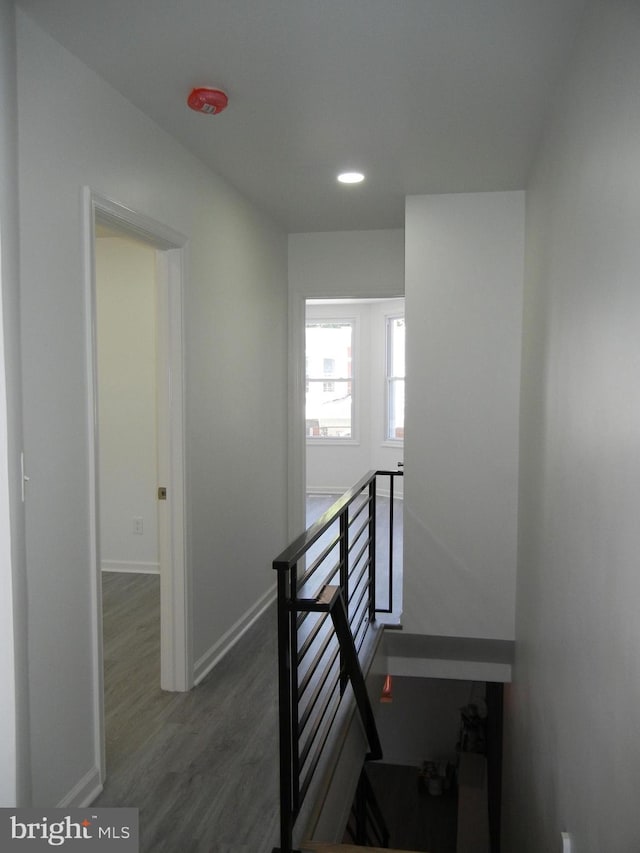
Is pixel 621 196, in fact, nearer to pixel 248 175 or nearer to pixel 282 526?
pixel 248 175

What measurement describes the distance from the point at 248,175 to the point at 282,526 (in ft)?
8.34

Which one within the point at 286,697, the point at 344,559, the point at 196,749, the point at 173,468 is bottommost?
the point at 196,749

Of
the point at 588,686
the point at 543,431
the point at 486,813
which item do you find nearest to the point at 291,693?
the point at 588,686

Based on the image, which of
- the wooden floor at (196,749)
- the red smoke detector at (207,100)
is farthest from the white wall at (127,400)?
the red smoke detector at (207,100)

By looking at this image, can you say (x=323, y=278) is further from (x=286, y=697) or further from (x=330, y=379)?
(x=330, y=379)

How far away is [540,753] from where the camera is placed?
9.68ft

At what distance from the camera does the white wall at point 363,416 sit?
9297mm

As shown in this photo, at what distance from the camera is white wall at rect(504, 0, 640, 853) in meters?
1.55

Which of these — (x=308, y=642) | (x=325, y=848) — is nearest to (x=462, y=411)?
(x=308, y=642)

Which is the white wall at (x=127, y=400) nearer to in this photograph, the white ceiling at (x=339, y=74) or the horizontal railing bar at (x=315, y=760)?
the white ceiling at (x=339, y=74)

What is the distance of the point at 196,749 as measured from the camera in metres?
2.96

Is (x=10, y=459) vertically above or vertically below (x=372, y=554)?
above

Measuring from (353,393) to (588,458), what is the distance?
24.9 ft

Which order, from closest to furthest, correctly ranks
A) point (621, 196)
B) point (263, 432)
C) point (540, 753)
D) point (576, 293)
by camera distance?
point (621, 196) < point (576, 293) < point (540, 753) < point (263, 432)
